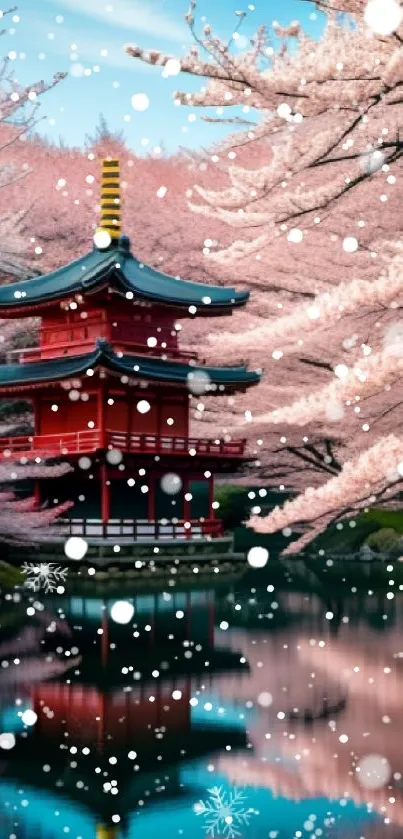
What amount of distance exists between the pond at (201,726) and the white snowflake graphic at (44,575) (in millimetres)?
5097

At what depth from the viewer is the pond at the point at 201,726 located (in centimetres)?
713

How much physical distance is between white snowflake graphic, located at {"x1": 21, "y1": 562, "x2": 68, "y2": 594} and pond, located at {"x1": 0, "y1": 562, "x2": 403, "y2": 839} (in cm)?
510

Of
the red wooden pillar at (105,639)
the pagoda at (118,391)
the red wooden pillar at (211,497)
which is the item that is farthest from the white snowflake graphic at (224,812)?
the red wooden pillar at (211,497)

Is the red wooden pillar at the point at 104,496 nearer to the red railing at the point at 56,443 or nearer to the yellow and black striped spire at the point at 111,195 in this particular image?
the red railing at the point at 56,443

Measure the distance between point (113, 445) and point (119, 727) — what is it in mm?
16981

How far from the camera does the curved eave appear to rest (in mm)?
26578

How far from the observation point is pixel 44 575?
76.8 feet

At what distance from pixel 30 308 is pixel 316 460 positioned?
741cm

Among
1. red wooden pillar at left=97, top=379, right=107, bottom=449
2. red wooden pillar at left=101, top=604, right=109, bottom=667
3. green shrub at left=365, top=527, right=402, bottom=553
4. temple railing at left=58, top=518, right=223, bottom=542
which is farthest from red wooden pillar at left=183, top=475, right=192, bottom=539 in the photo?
red wooden pillar at left=101, top=604, right=109, bottom=667

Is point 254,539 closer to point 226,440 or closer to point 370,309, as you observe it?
point 226,440

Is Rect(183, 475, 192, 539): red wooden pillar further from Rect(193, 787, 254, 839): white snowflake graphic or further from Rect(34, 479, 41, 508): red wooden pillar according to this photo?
Rect(193, 787, 254, 839): white snowflake graphic

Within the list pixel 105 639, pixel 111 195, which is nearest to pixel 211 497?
pixel 111 195

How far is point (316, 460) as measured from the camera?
28156 mm

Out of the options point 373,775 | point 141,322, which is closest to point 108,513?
point 141,322
